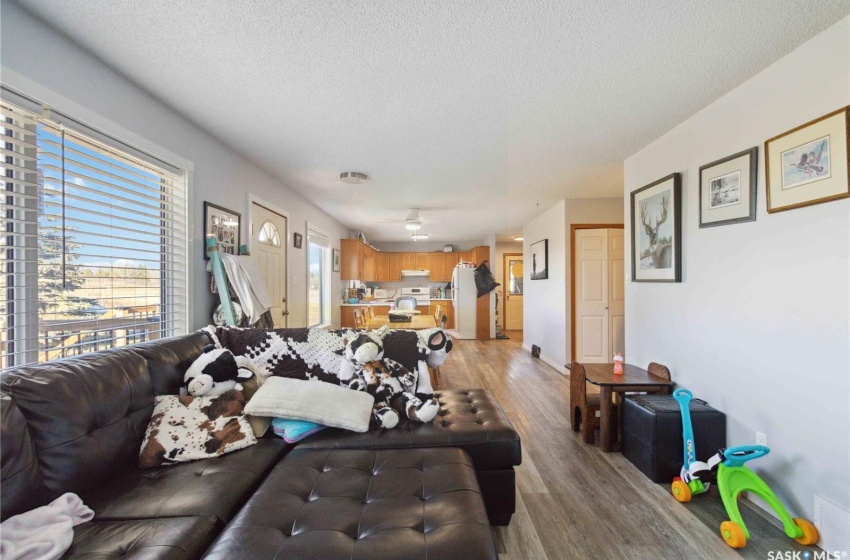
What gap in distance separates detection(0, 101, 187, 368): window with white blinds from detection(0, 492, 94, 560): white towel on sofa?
2.23ft

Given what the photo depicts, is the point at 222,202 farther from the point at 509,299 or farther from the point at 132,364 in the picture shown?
the point at 509,299

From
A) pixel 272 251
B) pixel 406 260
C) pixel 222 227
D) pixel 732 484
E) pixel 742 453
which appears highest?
pixel 406 260

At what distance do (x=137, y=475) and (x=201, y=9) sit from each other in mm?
1848

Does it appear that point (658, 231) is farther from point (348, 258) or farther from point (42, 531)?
point (348, 258)

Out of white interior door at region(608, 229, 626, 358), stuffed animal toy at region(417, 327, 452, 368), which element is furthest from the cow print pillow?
white interior door at region(608, 229, 626, 358)

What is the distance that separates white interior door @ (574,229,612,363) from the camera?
4383mm

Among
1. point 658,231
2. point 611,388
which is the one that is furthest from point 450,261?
point 611,388

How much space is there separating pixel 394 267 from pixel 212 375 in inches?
259

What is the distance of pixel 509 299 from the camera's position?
8695 millimetres

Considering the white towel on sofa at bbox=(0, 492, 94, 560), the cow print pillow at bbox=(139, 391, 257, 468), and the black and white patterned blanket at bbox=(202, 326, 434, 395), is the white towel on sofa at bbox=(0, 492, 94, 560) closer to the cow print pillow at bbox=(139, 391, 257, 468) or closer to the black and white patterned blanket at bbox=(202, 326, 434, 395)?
the cow print pillow at bbox=(139, 391, 257, 468)

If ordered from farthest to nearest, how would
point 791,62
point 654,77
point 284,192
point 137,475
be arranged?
point 284,192, point 654,77, point 791,62, point 137,475

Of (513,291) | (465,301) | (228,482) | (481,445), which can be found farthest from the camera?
(513,291)

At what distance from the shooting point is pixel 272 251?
3.46 metres

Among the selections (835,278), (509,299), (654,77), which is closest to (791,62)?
(654,77)
